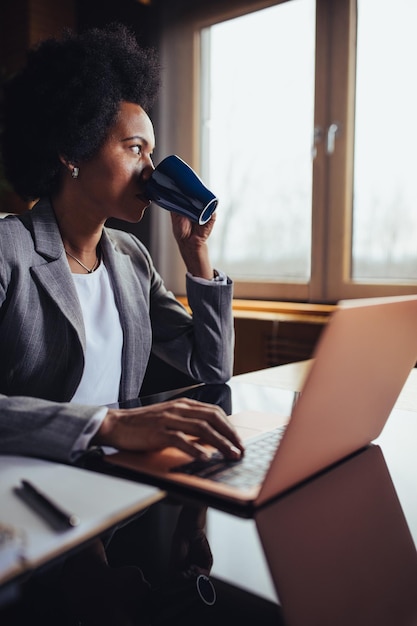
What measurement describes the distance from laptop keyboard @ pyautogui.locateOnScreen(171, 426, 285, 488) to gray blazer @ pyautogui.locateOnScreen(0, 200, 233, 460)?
0.13 meters

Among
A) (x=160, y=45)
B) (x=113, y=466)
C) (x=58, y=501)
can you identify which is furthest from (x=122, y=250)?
(x=160, y=45)

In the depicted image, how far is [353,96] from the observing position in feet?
8.46

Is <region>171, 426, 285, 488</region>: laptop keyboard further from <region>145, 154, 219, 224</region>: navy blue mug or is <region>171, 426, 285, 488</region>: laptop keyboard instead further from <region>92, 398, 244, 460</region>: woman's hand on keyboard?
<region>145, 154, 219, 224</region>: navy blue mug

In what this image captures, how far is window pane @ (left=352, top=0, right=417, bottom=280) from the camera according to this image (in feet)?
7.97

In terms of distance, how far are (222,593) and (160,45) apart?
3.16 metres

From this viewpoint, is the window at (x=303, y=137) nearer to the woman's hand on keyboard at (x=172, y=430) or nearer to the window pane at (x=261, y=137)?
the window pane at (x=261, y=137)

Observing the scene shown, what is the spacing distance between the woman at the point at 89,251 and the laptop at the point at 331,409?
476 mm

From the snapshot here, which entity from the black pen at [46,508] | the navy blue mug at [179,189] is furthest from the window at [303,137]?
the black pen at [46,508]

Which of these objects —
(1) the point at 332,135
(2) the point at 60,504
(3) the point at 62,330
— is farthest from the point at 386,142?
(2) the point at 60,504

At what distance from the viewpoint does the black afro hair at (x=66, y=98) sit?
1.27m

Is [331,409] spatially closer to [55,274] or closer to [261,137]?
[55,274]

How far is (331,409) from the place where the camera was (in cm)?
57

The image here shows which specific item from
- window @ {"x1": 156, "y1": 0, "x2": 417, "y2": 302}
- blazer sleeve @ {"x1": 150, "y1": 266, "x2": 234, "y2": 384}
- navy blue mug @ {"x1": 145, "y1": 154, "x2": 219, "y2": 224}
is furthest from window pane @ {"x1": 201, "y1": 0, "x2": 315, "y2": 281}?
navy blue mug @ {"x1": 145, "y1": 154, "x2": 219, "y2": 224}

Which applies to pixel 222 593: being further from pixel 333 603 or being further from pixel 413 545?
pixel 413 545
